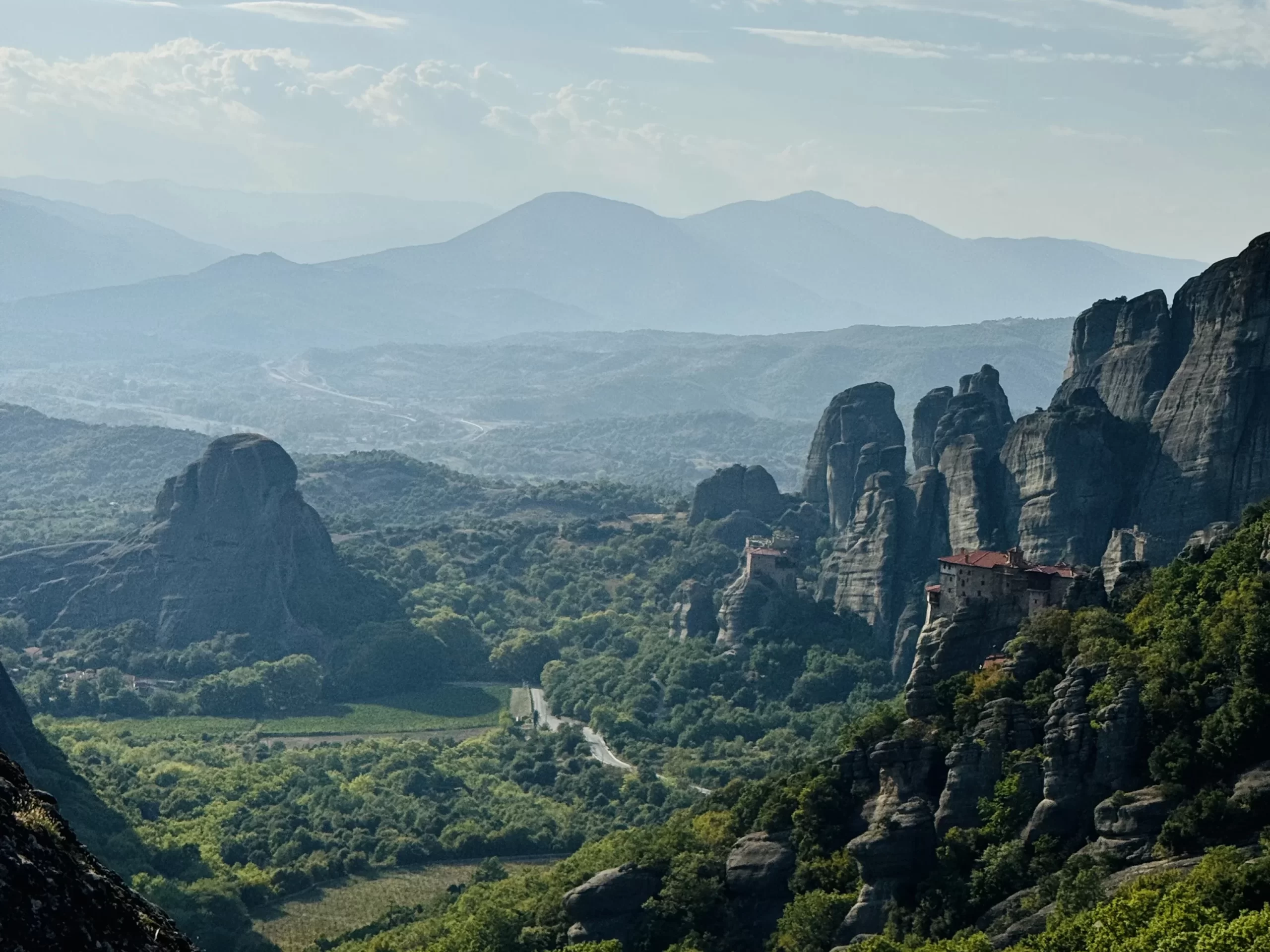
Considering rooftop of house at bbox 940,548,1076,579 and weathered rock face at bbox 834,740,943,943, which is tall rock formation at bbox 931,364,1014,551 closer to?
rooftop of house at bbox 940,548,1076,579

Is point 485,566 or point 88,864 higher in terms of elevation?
point 88,864

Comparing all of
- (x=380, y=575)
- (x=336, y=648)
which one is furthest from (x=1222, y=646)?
(x=380, y=575)

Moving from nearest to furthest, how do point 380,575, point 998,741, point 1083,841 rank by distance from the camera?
point 1083,841 → point 998,741 → point 380,575

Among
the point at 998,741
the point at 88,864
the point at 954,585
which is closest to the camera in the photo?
the point at 88,864

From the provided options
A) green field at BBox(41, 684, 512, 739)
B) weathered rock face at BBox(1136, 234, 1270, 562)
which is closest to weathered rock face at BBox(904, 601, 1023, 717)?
weathered rock face at BBox(1136, 234, 1270, 562)

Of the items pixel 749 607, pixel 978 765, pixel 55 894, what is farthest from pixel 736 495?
pixel 55 894

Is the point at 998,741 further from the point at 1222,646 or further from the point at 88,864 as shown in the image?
the point at 88,864

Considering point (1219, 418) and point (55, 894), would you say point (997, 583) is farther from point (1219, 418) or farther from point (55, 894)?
point (55, 894)
